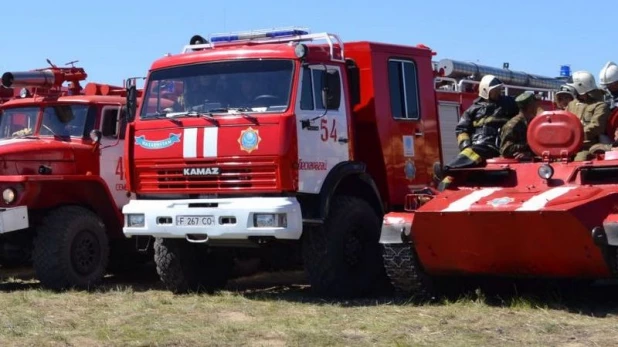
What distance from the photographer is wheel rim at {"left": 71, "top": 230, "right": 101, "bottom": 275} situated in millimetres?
11742

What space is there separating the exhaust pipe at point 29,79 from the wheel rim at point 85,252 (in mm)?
2190

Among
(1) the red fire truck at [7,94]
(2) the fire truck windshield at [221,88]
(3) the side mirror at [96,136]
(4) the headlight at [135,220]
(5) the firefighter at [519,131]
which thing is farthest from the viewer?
(1) the red fire truck at [7,94]

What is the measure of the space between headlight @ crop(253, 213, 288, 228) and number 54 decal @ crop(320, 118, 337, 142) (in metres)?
1.04

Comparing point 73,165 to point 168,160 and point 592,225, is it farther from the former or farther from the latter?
point 592,225

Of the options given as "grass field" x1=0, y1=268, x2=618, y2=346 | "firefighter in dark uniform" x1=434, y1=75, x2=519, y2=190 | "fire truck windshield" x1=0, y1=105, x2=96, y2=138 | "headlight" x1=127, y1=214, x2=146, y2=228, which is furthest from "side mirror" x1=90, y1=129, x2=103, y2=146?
"firefighter in dark uniform" x1=434, y1=75, x2=519, y2=190

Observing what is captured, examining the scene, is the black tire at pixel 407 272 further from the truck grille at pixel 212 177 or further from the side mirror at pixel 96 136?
the side mirror at pixel 96 136

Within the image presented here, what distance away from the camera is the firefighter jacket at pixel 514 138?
10.2m

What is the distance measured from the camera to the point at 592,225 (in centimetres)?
842

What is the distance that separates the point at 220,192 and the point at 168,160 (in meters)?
0.69

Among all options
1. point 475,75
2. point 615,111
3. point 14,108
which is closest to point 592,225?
point 615,111

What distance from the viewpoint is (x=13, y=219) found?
37.0 ft

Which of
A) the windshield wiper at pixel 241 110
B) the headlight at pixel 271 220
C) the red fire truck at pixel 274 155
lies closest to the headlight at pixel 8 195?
the red fire truck at pixel 274 155

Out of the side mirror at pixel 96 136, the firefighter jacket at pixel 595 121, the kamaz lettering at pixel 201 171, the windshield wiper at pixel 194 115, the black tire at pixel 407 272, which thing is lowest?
the black tire at pixel 407 272

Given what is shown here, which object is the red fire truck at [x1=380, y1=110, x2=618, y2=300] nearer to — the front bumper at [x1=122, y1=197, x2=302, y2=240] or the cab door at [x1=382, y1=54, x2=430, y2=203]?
the front bumper at [x1=122, y1=197, x2=302, y2=240]
